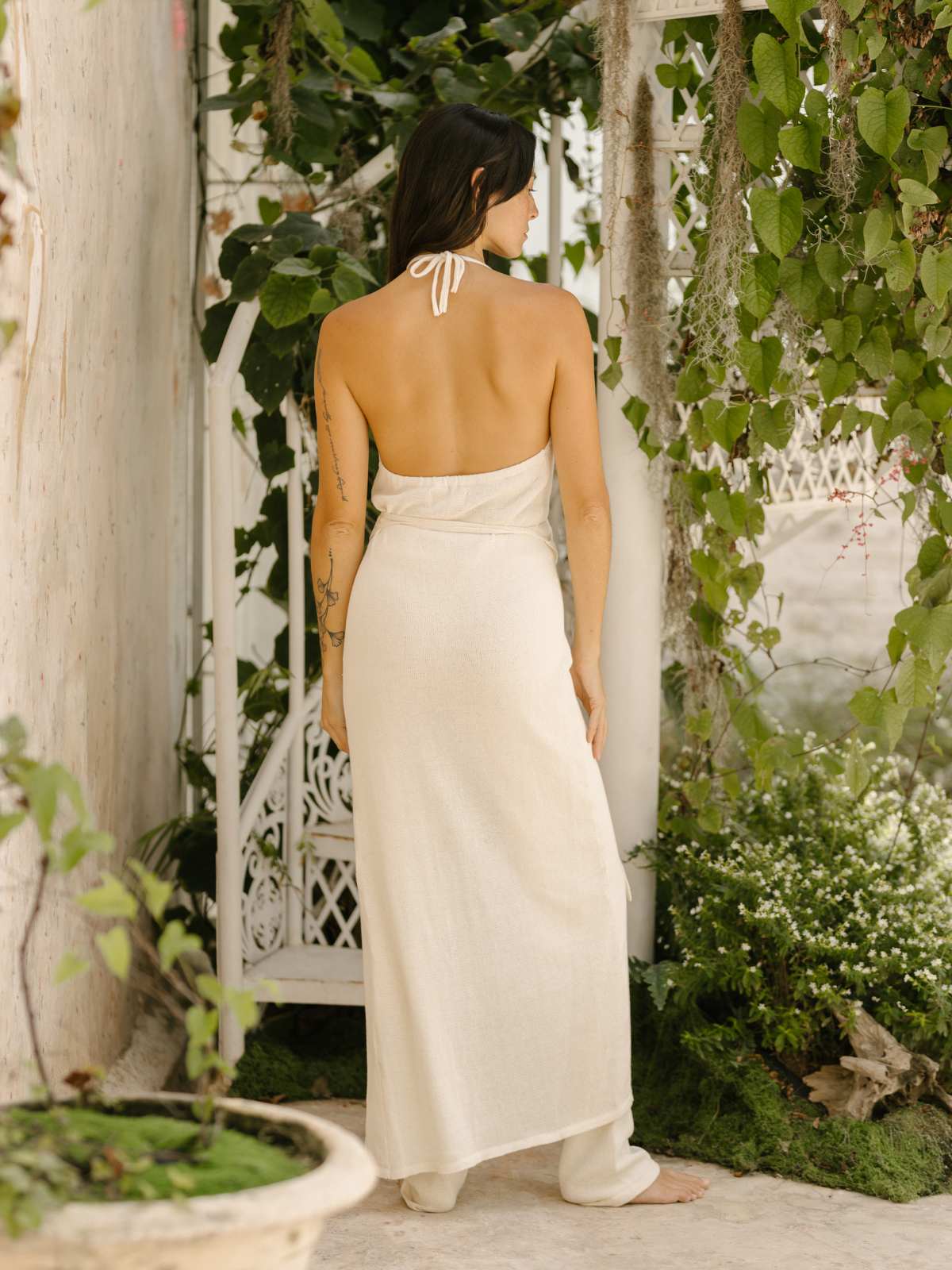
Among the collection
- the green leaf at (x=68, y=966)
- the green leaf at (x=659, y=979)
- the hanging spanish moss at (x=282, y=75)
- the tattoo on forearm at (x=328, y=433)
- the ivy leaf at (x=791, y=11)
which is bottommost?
the green leaf at (x=659, y=979)

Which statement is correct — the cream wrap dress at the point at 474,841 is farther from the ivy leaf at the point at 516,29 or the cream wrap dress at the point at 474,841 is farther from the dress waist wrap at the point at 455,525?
the ivy leaf at the point at 516,29

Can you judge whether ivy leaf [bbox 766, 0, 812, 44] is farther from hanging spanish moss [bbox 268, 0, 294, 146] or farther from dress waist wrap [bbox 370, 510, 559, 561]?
hanging spanish moss [bbox 268, 0, 294, 146]

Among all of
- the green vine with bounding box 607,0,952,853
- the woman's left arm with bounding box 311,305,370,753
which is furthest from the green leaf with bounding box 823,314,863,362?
the woman's left arm with bounding box 311,305,370,753

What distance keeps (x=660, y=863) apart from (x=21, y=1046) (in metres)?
1.34

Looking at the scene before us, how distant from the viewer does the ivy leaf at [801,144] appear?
2270 mm

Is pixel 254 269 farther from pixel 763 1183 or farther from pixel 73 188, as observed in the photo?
pixel 763 1183

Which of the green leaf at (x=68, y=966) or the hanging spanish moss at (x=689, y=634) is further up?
the hanging spanish moss at (x=689, y=634)

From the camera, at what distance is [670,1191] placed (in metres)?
2.30

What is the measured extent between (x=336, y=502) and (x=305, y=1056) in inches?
53.7

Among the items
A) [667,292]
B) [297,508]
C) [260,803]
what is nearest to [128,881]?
[260,803]

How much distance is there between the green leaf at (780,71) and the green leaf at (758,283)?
27cm

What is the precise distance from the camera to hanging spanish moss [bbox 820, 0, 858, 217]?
2.28m

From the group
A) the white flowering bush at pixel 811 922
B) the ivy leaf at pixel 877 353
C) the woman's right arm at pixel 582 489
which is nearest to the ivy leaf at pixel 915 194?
the ivy leaf at pixel 877 353

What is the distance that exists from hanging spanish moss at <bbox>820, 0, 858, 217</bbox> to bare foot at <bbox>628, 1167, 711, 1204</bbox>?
1.70 m
